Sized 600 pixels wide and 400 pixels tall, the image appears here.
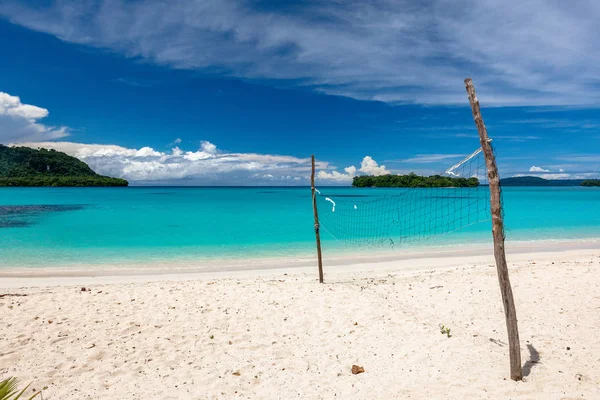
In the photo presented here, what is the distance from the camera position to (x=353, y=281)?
8633 mm

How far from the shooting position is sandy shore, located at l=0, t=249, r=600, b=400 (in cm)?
395

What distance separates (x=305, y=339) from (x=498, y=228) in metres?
3.05

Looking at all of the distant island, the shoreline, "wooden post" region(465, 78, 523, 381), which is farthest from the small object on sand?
the distant island

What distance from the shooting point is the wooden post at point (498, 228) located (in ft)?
12.2

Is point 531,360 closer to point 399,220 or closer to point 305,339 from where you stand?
point 305,339

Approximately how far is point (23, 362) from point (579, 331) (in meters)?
7.64

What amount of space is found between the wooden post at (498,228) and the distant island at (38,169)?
12643 cm

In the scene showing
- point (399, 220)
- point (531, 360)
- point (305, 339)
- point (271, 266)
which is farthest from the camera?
point (399, 220)

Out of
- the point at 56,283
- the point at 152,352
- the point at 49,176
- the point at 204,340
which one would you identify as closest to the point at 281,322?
the point at 204,340

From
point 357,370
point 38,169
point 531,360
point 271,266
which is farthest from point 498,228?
point 38,169

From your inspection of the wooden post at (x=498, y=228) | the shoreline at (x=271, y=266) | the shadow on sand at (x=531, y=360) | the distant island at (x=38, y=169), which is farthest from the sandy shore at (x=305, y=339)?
the distant island at (x=38, y=169)

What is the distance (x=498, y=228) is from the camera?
3.74 meters

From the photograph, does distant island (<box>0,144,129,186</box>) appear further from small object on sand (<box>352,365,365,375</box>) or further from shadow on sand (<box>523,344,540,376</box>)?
shadow on sand (<box>523,344,540,376</box>)

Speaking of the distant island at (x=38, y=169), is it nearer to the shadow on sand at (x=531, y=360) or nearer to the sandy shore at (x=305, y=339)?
the sandy shore at (x=305, y=339)
